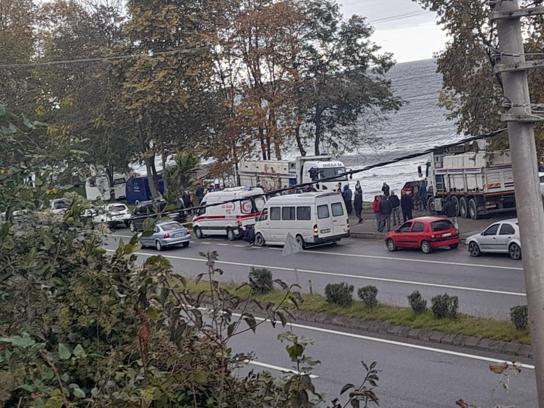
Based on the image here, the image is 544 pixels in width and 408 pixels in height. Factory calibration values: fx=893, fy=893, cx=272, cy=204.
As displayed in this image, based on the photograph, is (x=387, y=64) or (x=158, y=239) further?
(x=387, y=64)

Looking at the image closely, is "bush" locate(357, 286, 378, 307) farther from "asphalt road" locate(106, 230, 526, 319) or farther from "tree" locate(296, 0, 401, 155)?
"tree" locate(296, 0, 401, 155)

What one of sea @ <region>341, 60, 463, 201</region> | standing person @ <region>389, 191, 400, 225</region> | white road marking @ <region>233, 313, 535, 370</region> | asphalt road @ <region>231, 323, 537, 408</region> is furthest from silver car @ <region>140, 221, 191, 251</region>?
sea @ <region>341, 60, 463, 201</region>

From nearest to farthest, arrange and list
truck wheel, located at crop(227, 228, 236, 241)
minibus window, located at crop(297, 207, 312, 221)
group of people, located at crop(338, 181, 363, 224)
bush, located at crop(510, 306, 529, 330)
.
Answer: bush, located at crop(510, 306, 529, 330) < minibus window, located at crop(297, 207, 312, 221) < truck wheel, located at crop(227, 228, 236, 241) < group of people, located at crop(338, 181, 363, 224)

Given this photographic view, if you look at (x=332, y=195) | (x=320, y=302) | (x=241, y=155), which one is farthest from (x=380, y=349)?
(x=241, y=155)

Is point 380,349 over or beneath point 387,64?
beneath

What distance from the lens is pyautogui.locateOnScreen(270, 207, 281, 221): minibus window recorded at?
36.0m

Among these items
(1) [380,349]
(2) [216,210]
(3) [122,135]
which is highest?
(3) [122,135]

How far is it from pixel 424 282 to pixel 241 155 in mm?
22023

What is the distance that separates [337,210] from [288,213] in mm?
2029

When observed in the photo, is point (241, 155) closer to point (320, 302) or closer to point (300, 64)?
point (300, 64)

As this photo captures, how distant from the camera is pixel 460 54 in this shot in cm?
3391

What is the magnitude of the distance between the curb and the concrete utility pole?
801 centimetres

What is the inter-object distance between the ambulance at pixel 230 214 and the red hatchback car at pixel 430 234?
27.5 feet

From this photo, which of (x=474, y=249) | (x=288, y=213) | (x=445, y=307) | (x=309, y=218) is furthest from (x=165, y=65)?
(x=445, y=307)
